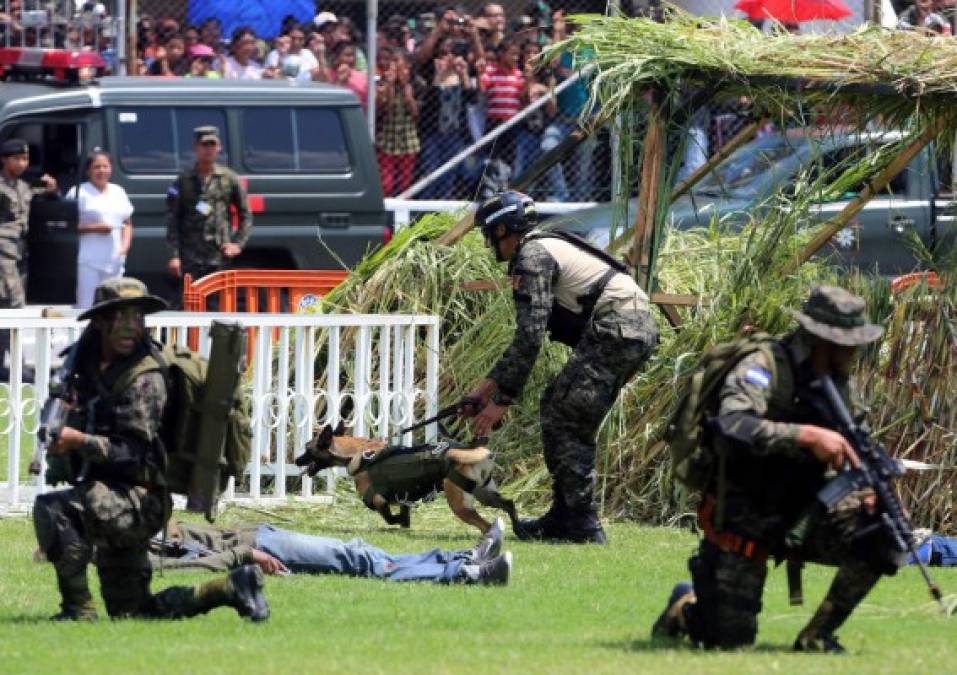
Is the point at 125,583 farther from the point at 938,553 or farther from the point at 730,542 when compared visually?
the point at 938,553

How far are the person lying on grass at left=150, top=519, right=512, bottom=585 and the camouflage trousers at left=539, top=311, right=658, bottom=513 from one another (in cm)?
116

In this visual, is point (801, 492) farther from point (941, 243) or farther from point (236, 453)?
point (941, 243)

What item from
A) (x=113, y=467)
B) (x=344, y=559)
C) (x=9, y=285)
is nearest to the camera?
(x=113, y=467)

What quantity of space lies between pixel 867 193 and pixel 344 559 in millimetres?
3926

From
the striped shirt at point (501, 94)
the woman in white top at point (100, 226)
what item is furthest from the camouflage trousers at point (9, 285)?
the striped shirt at point (501, 94)

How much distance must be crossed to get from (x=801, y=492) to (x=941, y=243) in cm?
460

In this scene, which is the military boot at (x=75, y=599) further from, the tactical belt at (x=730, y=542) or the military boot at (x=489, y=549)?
the tactical belt at (x=730, y=542)

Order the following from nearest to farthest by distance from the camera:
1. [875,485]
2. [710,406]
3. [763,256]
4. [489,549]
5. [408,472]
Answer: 1. [875,485]
2. [710,406]
3. [489,549]
4. [408,472]
5. [763,256]

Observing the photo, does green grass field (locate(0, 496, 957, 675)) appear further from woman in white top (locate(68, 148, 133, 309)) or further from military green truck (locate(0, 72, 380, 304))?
military green truck (locate(0, 72, 380, 304))

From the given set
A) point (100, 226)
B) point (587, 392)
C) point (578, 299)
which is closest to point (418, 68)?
point (100, 226)

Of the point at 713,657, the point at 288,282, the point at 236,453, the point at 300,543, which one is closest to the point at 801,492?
the point at 713,657

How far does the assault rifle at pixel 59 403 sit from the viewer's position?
733 centimetres

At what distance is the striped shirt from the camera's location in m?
19.0

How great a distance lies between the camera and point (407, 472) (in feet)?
33.6
